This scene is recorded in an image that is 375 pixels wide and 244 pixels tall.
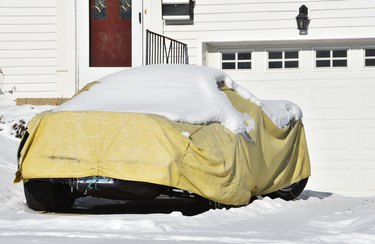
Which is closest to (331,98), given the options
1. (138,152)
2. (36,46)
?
(36,46)

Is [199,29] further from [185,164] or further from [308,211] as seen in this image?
[185,164]

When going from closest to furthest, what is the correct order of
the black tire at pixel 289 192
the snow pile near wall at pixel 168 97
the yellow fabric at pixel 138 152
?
the yellow fabric at pixel 138 152, the snow pile near wall at pixel 168 97, the black tire at pixel 289 192

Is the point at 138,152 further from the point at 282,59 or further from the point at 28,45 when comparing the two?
the point at 28,45

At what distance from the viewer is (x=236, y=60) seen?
16.7 meters

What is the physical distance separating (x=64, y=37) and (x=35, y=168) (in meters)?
8.20

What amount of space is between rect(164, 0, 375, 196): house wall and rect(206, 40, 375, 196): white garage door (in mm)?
16

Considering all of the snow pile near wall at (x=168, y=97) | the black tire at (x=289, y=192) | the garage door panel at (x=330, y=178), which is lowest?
the garage door panel at (x=330, y=178)

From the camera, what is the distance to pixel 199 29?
16.5 meters

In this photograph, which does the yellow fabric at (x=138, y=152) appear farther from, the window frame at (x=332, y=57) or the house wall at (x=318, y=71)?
the window frame at (x=332, y=57)

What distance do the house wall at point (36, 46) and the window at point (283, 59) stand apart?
3407mm

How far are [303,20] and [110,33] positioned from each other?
134 inches

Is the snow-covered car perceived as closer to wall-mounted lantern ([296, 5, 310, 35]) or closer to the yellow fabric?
the yellow fabric

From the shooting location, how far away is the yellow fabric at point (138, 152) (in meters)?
8.49

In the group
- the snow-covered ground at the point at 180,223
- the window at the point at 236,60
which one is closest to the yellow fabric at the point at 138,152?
the snow-covered ground at the point at 180,223
